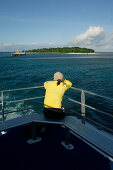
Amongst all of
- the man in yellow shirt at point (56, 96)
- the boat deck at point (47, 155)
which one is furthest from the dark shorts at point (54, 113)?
the boat deck at point (47, 155)

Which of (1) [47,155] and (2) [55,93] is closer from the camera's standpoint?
(1) [47,155]

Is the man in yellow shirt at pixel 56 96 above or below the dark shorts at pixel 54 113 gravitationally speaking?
above

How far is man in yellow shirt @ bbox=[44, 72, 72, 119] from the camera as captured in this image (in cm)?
358

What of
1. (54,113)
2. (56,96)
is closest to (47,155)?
(54,113)

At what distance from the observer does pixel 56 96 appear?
361 cm

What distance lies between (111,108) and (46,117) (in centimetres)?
992

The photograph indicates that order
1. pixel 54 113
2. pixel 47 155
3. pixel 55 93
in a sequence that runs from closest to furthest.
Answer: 1. pixel 47 155
2. pixel 55 93
3. pixel 54 113

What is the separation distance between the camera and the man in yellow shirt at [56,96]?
358 centimetres

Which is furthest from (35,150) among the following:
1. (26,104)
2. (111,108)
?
(111,108)

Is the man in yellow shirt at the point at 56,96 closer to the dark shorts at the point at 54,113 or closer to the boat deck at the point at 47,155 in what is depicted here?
the dark shorts at the point at 54,113

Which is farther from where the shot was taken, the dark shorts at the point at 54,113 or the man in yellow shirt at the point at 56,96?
the dark shorts at the point at 54,113

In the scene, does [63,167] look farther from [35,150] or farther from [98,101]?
[98,101]

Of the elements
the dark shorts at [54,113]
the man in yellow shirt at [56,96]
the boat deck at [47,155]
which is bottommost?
the boat deck at [47,155]

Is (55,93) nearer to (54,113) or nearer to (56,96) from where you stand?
(56,96)
